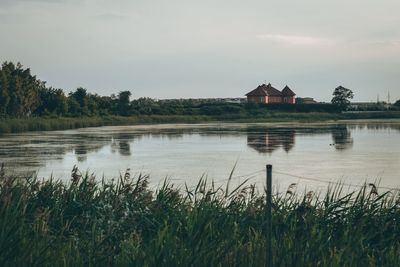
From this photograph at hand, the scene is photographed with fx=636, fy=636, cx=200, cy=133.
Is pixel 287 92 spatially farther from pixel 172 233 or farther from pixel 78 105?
pixel 172 233

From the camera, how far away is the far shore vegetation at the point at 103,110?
5916 centimetres

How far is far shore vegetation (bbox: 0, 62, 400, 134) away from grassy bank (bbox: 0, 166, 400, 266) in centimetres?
4386

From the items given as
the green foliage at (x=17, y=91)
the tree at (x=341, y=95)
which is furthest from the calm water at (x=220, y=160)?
the tree at (x=341, y=95)

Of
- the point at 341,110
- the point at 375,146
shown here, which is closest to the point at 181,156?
the point at 375,146

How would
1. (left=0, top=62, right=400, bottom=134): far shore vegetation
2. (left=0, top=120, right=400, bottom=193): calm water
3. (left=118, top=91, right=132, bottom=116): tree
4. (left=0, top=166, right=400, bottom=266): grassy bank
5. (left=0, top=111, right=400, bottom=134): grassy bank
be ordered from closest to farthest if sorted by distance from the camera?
1. (left=0, top=166, right=400, bottom=266): grassy bank
2. (left=0, top=120, right=400, bottom=193): calm water
3. (left=0, top=111, right=400, bottom=134): grassy bank
4. (left=0, top=62, right=400, bottom=134): far shore vegetation
5. (left=118, top=91, right=132, bottom=116): tree

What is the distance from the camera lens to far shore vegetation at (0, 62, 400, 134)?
2329 inches

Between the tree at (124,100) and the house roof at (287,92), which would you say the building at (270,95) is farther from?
the tree at (124,100)

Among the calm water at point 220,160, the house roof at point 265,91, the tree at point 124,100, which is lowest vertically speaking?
the calm water at point 220,160

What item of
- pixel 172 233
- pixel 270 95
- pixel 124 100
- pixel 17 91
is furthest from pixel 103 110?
pixel 172 233

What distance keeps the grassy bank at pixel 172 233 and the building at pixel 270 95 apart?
12097 centimetres

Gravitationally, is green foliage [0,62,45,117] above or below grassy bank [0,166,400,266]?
above

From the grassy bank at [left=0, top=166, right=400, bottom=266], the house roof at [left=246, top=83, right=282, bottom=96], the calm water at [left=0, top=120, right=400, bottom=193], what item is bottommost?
the calm water at [left=0, top=120, right=400, bottom=193]

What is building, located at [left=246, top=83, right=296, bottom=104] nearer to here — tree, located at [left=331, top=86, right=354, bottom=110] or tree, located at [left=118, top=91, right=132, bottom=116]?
tree, located at [left=331, top=86, right=354, bottom=110]

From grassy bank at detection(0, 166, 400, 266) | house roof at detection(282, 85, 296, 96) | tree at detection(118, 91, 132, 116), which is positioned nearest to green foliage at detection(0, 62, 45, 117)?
tree at detection(118, 91, 132, 116)
